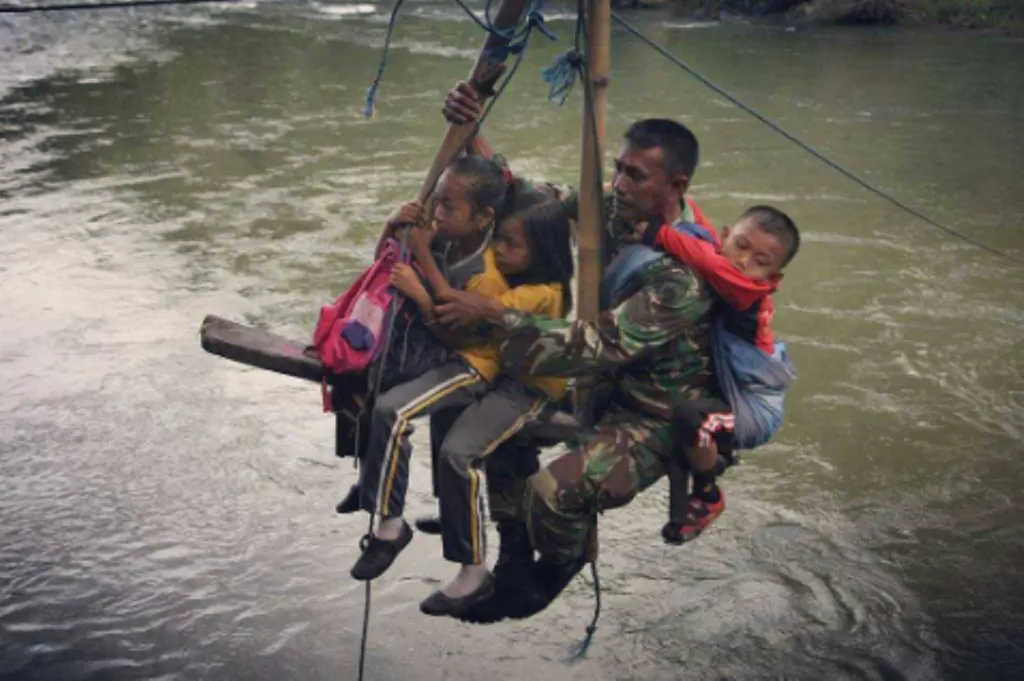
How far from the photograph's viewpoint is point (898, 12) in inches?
759

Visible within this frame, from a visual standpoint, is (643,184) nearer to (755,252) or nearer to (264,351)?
(755,252)

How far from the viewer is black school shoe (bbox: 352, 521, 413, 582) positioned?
333 cm

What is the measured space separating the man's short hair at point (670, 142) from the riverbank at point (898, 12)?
15.4 m

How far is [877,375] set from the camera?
731 cm

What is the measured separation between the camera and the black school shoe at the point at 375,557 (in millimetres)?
3332

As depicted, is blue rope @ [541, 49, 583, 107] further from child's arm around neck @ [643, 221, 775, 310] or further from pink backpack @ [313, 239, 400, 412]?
pink backpack @ [313, 239, 400, 412]

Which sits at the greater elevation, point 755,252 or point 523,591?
point 755,252

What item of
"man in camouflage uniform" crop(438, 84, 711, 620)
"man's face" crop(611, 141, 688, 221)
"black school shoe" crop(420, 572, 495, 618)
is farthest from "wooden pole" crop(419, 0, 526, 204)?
"black school shoe" crop(420, 572, 495, 618)

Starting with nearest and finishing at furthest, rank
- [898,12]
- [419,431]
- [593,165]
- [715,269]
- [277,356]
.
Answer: [715,269]
[593,165]
[277,356]
[419,431]
[898,12]

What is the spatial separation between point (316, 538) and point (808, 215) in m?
6.16

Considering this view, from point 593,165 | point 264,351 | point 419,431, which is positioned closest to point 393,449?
point 264,351

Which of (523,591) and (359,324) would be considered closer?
(359,324)

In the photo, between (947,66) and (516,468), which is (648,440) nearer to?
(516,468)

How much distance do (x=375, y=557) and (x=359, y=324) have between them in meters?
0.68
